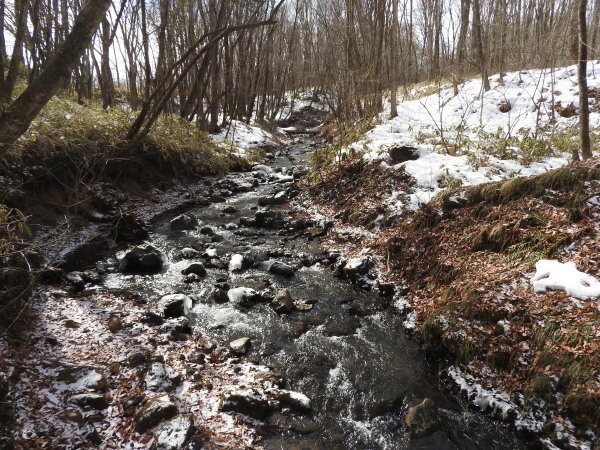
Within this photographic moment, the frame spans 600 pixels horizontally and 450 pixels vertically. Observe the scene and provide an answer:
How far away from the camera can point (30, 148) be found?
6.93 metres

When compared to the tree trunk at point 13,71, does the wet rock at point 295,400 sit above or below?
below

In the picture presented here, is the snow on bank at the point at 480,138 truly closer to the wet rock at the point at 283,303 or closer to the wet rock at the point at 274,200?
the wet rock at the point at 274,200

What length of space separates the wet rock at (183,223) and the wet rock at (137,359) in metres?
4.93

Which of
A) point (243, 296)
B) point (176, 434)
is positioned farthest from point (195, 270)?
point (176, 434)

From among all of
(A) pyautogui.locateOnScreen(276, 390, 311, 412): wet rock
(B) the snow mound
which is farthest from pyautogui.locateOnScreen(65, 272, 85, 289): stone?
(B) the snow mound

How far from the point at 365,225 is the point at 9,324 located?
240 inches

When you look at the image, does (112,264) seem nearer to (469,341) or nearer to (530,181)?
(469,341)

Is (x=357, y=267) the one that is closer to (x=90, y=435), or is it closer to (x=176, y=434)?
(x=176, y=434)

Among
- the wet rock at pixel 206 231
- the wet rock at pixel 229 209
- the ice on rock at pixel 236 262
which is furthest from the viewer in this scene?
the wet rock at pixel 229 209

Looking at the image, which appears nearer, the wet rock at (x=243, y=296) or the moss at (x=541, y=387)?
the moss at (x=541, y=387)

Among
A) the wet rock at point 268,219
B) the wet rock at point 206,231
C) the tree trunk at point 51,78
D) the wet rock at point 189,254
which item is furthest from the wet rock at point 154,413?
the wet rock at point 268,219

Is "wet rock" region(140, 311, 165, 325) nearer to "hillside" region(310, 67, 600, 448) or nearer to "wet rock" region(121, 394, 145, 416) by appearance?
"wet rock" region(121, 394, 145, 416)

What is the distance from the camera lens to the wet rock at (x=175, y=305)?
15.7 feet

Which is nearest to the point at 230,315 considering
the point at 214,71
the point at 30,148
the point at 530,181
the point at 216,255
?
the point at 216,255
